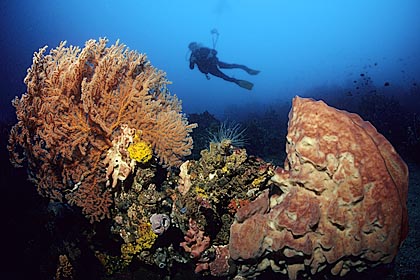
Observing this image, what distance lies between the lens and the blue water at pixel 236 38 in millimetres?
50391

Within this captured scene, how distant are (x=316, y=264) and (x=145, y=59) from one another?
4138 mm

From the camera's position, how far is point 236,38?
188500mm

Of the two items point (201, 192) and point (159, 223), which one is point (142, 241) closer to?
point (159, 223)

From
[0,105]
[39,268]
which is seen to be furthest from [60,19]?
[39,268]

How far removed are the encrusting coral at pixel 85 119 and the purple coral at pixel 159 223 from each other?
0.99 meters

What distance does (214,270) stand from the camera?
12.9 ft

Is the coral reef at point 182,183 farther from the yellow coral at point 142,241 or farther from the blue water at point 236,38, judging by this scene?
the blue water at point 236,38

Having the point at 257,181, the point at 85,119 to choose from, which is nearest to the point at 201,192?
the point at 257,181

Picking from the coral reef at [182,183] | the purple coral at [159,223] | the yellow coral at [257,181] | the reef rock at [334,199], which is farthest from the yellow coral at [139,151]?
the reef rock at [334,199]

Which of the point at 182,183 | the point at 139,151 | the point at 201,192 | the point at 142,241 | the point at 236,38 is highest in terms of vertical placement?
the point at 236,38

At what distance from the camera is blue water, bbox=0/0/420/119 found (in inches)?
1984

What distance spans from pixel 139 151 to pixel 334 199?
2.70m

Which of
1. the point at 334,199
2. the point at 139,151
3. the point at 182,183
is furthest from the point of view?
the point at 182,183

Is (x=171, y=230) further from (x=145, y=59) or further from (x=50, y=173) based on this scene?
(x=145, y=59)
